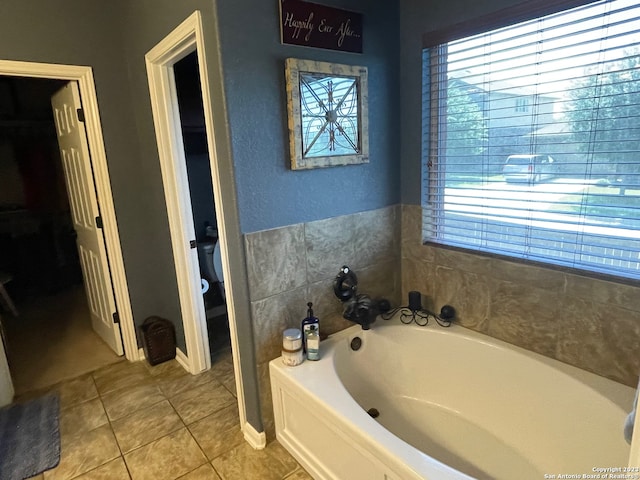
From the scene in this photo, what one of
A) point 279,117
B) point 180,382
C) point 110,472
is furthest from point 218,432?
point 279,117

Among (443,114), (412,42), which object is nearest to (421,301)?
(443,114)

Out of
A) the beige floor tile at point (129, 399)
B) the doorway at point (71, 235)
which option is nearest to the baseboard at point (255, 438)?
the beige floor tile at point (129, 399)

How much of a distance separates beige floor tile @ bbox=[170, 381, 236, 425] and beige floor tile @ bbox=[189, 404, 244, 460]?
0.17 feet

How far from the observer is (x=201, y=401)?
2.35 m

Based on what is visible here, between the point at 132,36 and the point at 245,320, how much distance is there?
1.88 metres

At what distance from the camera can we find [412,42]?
2.11 meters

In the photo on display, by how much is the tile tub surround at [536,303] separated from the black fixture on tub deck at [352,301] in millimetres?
458

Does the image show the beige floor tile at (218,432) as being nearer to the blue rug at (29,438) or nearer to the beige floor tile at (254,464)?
the beige floor tile at (254,464)

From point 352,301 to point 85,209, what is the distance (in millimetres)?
2040

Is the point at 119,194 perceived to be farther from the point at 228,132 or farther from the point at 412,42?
the point at 412,42

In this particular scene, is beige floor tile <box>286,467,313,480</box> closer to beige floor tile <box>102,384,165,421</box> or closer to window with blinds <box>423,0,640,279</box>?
beige floor tile <box>102,384,165,421</box>

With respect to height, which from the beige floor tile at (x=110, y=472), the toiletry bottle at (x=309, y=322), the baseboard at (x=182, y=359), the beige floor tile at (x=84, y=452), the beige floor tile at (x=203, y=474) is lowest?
the beige floor tile at (x=203, y=474)

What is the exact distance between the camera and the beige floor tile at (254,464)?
1.78 metres

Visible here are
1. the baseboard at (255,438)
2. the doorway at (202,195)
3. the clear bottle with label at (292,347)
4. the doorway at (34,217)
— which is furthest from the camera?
the doorway at (34,217)
